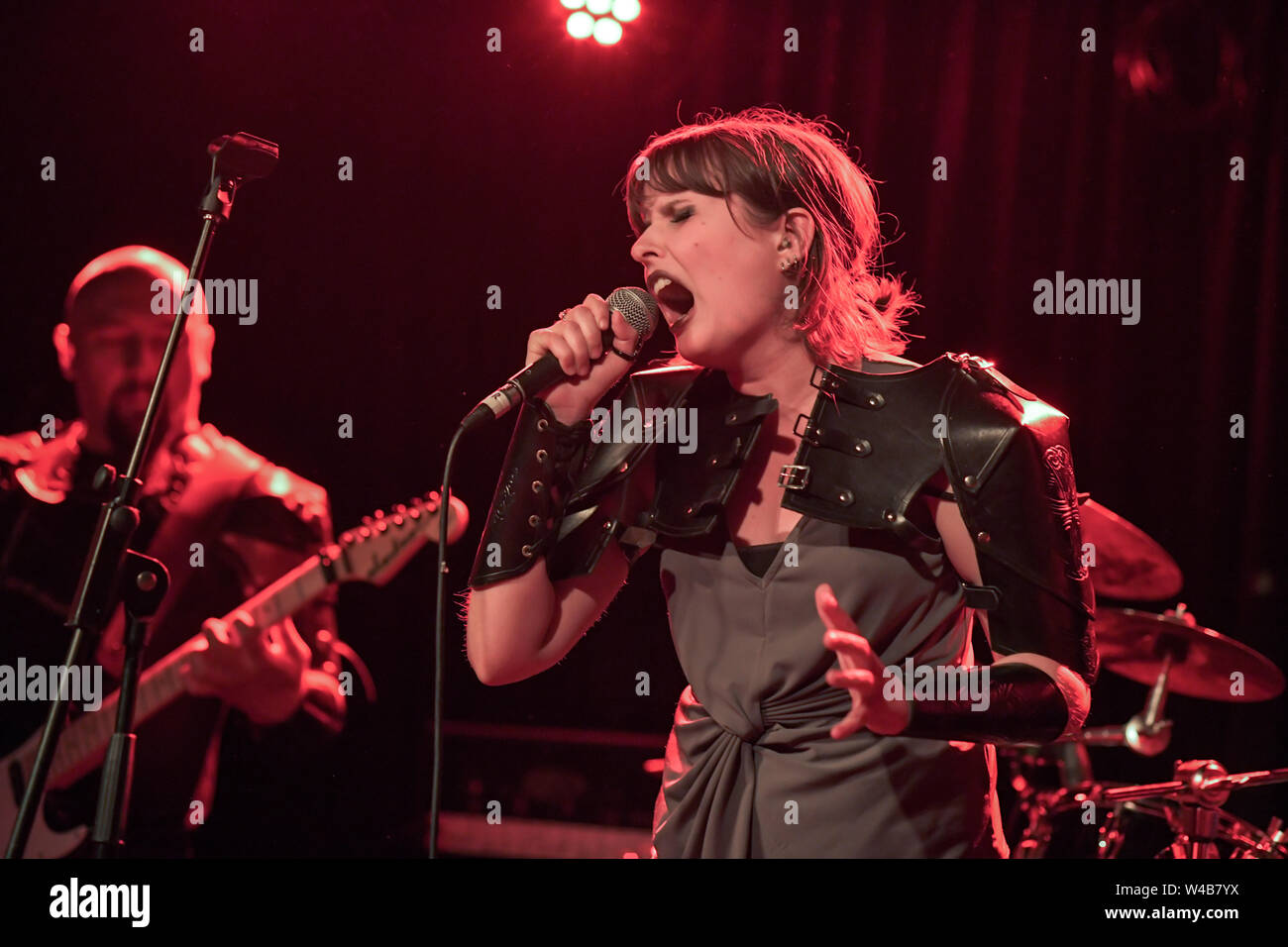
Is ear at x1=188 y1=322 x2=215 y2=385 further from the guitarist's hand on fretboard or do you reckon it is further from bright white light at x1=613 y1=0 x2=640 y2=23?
bright white light at x1=613 y1=0 x2=640 y2=23

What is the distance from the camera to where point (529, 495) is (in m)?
1.63

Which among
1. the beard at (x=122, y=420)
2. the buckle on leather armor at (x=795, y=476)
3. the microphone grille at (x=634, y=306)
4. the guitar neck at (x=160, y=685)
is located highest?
the beard at (x=122, y=420)

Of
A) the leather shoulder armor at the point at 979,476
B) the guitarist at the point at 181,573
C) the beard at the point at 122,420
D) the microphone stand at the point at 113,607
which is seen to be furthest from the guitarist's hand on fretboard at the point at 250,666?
the leather shoulder armor at the point at 979,476

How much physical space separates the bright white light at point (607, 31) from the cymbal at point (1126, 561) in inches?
74.7

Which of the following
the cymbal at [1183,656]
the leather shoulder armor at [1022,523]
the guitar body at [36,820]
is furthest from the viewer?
the guitar body at [36,820]

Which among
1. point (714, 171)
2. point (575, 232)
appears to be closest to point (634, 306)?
point (714, 171)

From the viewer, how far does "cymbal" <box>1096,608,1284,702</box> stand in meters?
3.03

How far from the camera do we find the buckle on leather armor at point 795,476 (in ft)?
5.19

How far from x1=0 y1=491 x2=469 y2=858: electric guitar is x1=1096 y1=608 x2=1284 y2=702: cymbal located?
6.11ft

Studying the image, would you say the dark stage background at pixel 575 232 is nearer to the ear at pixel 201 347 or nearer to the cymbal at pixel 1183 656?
the ear at pixel 201 347

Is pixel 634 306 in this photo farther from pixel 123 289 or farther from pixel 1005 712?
pixel 123 289

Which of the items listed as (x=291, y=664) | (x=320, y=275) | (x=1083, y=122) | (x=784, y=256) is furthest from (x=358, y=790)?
(x=1083, y=122)

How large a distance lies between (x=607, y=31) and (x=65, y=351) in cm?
193
